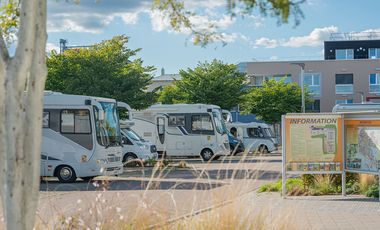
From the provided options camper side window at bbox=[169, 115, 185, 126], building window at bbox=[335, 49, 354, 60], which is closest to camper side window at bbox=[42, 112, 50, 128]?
camper side window at bbox=[169, 115, 185, 126]

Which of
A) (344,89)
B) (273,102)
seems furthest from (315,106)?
(273,102)

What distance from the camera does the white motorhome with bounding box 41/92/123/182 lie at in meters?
21.1

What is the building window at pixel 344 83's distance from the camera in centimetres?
7038

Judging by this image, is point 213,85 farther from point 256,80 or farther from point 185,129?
point 256,80

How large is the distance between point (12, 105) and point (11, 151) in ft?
1.20

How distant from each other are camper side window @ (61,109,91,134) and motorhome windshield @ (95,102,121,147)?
31cm

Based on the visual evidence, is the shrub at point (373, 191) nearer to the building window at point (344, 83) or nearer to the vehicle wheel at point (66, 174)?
the vehicle wheel at point (66, 174)

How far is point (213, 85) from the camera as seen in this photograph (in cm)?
4988

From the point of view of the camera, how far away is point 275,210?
7.93 metres

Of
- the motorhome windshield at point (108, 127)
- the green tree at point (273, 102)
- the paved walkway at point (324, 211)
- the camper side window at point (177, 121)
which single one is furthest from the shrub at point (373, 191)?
the green tree at point (273, 102)

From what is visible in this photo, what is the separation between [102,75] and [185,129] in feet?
17.4

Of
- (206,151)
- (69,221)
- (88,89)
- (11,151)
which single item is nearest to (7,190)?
(11,151)

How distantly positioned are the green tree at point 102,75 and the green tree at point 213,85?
1438 cm

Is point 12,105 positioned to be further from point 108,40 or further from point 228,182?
point 108,40
